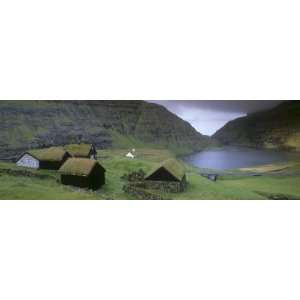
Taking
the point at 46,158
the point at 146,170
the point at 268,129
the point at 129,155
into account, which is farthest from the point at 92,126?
the point at 268,129

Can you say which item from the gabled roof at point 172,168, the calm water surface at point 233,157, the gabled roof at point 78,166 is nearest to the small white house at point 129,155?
the gabled roof at point 172,168

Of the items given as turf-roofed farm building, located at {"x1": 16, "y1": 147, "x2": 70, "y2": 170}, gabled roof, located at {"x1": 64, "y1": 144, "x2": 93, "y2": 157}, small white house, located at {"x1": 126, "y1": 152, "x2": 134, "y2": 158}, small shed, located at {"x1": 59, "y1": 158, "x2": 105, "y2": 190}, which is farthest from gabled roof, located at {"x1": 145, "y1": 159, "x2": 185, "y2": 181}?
turf-roofed farm building, located at {"x1": 16, "y1": 147, "x2": 70, "y2": 170}

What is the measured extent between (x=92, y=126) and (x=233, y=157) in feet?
10.1

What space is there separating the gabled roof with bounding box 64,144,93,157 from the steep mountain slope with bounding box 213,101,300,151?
2.72 meters

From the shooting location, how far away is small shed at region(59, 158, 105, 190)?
8.19 meters

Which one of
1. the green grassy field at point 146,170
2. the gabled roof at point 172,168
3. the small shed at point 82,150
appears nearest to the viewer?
the green grassy field at point 146,170

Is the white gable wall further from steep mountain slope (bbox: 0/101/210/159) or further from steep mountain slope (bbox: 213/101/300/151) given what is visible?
steep mountain slope (bbox: 213/101/300/151)

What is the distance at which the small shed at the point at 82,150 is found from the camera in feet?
27.4

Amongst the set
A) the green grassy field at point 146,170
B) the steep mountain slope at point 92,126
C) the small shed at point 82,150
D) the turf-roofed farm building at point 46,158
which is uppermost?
the steep mountain slope at point 92,126

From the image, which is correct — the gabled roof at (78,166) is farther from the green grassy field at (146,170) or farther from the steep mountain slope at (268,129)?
the steep mountain slope at (268,129)

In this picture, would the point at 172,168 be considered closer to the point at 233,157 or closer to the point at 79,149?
the point at 233,157

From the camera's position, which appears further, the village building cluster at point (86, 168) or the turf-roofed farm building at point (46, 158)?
the turf-roofed farm building at point (46, 158)

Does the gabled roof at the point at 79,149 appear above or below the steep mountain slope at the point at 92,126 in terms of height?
below

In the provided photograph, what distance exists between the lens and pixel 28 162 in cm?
841
